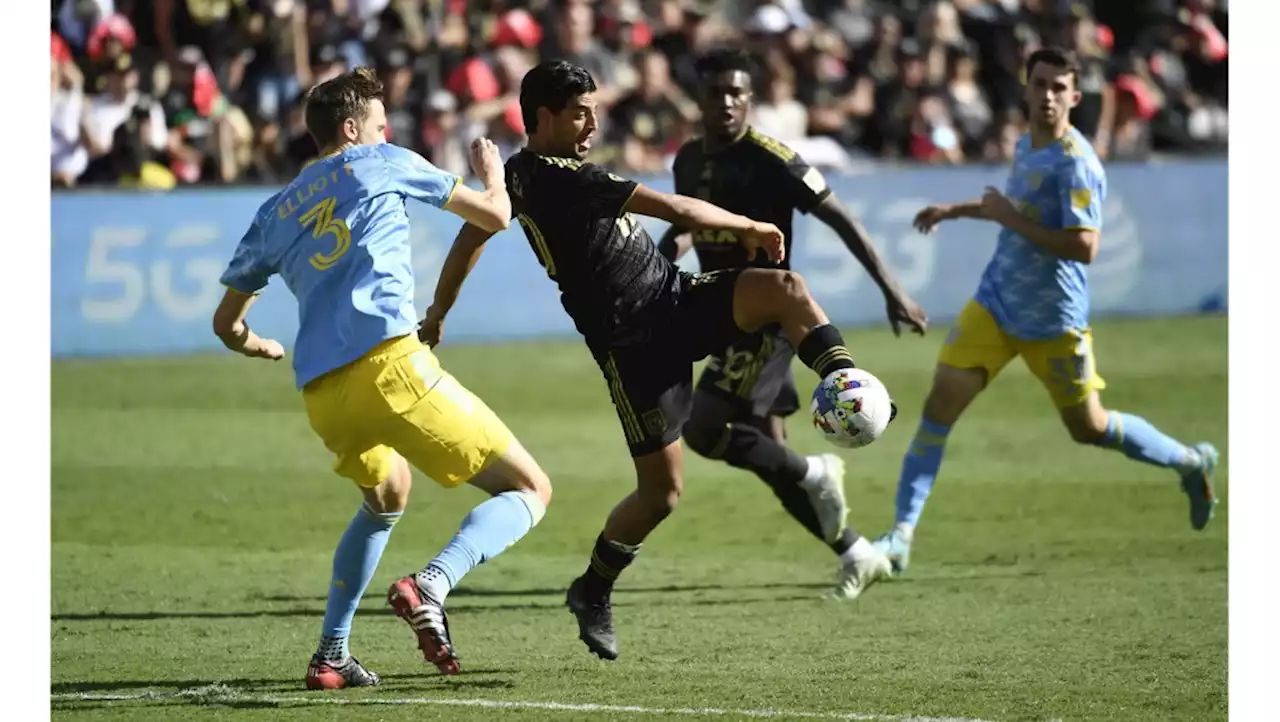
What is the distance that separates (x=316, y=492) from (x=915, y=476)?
369cm

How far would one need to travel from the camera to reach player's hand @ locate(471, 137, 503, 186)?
5961 millimetres

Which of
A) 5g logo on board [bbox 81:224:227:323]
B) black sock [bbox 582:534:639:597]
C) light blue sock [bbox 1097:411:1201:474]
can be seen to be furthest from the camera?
5g logo on board [bbox 81:224:227:323]

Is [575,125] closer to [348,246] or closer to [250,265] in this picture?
[348,246]

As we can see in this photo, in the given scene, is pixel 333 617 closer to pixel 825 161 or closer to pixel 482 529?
pixel 482 529

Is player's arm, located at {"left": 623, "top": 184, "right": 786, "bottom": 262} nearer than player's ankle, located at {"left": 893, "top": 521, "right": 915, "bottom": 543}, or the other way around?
player's arm, located at {"left": 623, "top": 184, "right": 786, "bottom": 262}

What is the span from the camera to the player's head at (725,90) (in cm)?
808

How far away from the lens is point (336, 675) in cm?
627

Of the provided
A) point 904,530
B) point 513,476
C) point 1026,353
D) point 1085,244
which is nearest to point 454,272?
point 513,476

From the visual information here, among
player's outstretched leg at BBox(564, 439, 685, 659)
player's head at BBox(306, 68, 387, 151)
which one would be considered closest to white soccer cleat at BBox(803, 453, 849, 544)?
player's outstretched leg at BBox(564, 439, 685, 659)

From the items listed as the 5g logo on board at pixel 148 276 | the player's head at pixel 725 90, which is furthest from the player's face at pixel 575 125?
the 5g logo on board at pixel 148 276

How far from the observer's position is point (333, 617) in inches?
248

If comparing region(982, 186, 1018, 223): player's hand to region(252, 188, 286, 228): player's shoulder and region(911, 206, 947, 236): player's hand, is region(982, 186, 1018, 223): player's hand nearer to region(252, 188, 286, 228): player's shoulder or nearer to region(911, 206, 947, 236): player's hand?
region(911, 206, 947, 236): player's hand

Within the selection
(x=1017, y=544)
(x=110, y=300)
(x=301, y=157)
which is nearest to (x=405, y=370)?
(x=1017, y=544)

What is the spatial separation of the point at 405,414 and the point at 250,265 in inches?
28.0
